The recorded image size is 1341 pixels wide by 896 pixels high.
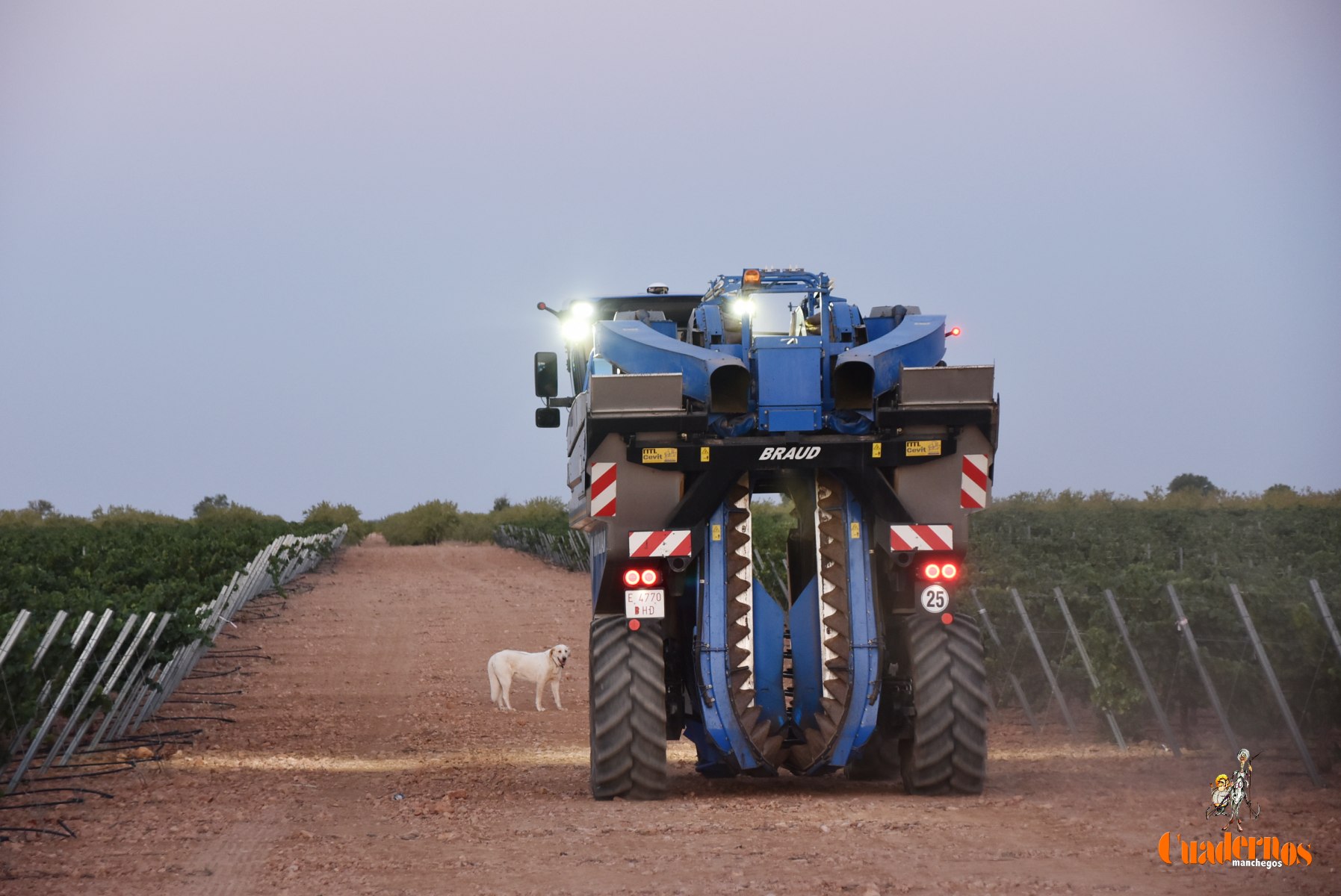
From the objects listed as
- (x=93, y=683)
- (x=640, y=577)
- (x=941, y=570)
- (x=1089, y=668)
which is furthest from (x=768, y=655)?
(x=93, y=683)

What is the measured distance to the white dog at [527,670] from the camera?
17297 mm

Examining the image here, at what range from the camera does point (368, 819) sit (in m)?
9.52

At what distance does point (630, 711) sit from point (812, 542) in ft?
5.52

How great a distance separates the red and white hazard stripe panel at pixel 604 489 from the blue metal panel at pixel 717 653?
66 cm

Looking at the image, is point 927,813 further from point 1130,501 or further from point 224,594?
point 1130,501

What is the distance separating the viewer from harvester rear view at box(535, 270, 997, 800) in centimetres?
952

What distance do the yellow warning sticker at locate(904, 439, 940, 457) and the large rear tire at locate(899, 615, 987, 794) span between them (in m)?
1.09

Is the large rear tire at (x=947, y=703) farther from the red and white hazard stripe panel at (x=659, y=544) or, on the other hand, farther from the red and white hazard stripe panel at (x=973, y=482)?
the red and white hazard stripe panel at (x=659, y=544)

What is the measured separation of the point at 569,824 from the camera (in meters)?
→ 8.88

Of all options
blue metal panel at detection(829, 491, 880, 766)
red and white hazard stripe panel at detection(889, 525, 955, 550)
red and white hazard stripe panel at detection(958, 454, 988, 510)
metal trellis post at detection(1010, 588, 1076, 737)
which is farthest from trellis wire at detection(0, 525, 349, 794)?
metal trellis post at detection(1010, 588, 1076, 737)

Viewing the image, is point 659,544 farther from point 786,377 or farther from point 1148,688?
point 1148,688

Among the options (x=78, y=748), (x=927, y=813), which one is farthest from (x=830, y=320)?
(x=78, y=748)

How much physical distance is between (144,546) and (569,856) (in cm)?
3106

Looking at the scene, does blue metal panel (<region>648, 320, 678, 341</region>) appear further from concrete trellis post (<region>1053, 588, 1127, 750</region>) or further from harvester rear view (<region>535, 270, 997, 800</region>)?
concrete trellis post (<region>1053, 588, 1127, 750</region>)
